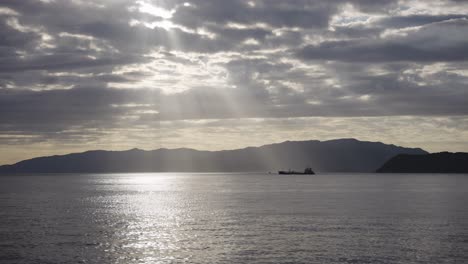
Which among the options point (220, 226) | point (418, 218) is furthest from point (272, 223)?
point (418, 218)

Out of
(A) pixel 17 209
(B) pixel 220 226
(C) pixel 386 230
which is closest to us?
(C) pixel 386 230

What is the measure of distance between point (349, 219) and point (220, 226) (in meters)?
24.0

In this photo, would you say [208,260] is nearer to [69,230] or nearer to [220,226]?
[220,226]

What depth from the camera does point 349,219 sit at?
3519 inches

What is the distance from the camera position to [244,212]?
104 m

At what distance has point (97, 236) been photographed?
7062cm

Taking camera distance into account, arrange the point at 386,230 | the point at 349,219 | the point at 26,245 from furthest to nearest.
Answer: the point at 349,219, the point at 386,230, the point at 26,245

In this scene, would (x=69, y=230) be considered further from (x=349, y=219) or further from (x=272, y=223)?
(x=349, y=219)

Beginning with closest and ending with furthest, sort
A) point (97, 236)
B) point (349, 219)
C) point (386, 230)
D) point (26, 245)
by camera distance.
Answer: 1. point (26, 245)
2. point (97, 236)
3. point (386, 230)
4. point (349, 219)

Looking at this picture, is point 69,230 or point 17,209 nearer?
point 69,230

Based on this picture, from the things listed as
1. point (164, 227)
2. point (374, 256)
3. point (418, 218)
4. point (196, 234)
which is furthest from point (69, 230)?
point (418, 218)

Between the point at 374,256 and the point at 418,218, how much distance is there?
41007mm

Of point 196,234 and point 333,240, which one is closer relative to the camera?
point 333,240

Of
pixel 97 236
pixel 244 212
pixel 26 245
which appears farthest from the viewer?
pixel 244 212
